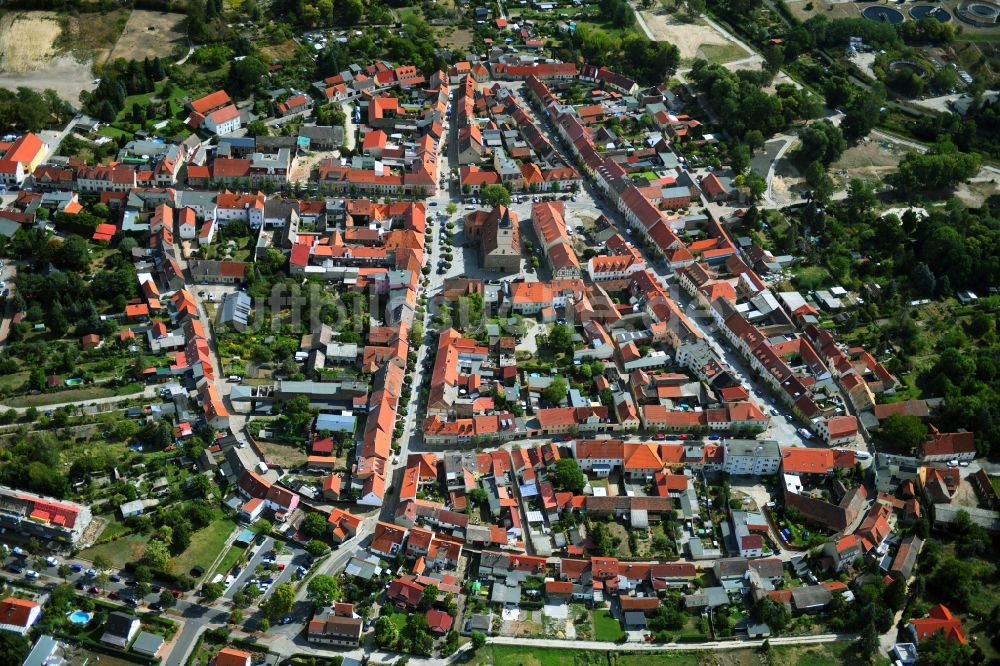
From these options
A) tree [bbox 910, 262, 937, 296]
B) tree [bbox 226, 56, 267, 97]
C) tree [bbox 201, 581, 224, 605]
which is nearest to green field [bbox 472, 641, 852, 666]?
tree [bbox 201, 581, 224, 605]

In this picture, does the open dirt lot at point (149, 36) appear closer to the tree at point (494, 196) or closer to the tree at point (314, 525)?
the tree at point (494, 196)

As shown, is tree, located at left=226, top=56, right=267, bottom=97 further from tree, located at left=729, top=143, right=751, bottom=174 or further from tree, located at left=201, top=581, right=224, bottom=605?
tree, located at left=201, top=581, right=224, bottom=605

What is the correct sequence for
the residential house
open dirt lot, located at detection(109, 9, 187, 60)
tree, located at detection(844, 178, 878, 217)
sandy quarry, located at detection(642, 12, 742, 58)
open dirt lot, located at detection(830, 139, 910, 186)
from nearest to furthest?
the residential house < tree, located at detection(844, 178, 878, 217) < open dirt lot, located at detection(830, 139, 910, 186) < open dirt lot, located at detection(109, 9, 187, 60) < sandy quarry, located at detection(642, 12, 742, 58)

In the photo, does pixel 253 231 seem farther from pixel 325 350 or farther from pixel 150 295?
pixel 325 350

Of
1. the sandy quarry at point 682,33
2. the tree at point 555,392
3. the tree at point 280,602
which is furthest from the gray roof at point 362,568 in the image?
the sandy quarry at point 682,33

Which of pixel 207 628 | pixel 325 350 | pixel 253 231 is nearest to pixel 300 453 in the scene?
pixel 325 350

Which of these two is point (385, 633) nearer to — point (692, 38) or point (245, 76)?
point (245, 76)

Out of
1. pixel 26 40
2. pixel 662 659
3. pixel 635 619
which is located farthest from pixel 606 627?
pixel 26 40
